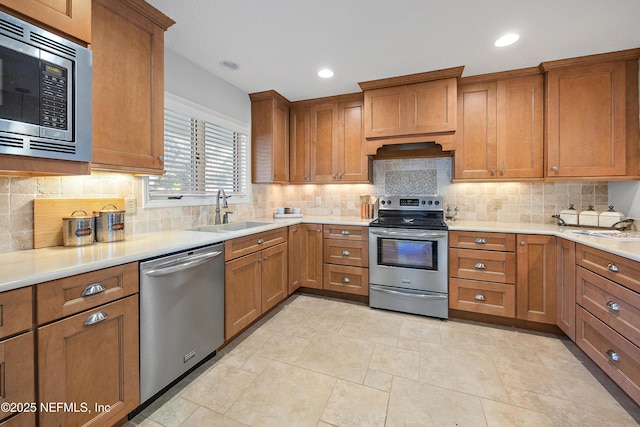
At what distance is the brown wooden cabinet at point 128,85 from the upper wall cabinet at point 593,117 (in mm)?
3363

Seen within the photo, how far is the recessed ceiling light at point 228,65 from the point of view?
2582 mm

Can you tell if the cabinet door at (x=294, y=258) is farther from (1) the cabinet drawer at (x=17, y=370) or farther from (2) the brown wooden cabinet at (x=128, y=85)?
(1) the cabinet drawer at (x=17, y=370)

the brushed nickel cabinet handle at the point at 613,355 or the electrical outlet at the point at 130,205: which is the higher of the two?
the electrical outlet at the point at 130,205

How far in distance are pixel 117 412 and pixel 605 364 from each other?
9.36ft

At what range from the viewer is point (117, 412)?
1365 mm

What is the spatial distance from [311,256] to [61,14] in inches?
107

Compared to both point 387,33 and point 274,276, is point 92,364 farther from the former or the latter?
point 387,33

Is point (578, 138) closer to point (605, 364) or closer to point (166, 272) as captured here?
point (605, 364)

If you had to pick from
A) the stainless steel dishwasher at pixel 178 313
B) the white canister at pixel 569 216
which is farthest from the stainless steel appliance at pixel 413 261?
the stainless steel dishwasher at pixel 178 313

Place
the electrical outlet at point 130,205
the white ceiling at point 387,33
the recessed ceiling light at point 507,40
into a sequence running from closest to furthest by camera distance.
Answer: the white ceiling at point 387,33
the electrical outlet at point 130,205
the recessed ceiling light at point 507,40

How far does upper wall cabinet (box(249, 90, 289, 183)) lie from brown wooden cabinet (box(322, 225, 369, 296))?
1.03 meters

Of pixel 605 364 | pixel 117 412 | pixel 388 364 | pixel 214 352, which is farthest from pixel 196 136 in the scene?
pixel 605 364

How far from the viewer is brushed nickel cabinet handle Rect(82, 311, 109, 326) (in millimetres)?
1231

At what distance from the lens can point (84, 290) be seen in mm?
1223
